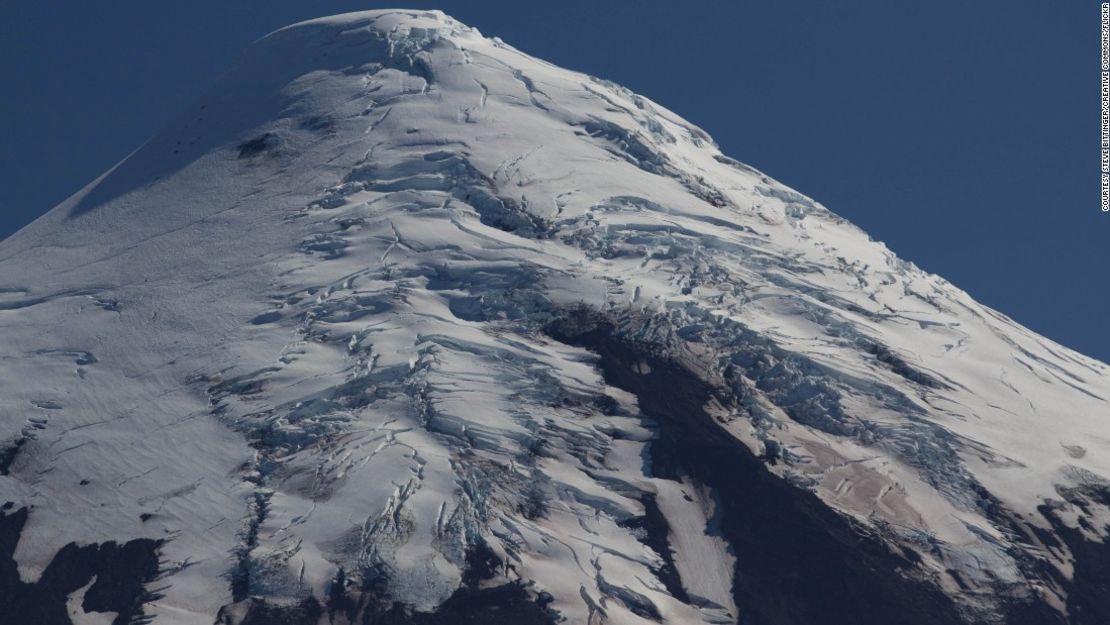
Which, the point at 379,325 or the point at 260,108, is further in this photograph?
the point at 260,108

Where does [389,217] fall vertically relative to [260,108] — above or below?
below

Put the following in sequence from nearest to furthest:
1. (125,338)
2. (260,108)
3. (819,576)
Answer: (819,576) → (125,338) → (260,108)

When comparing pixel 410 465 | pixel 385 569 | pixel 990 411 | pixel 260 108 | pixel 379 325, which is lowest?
pixel 385 569

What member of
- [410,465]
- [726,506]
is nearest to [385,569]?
[410,465]

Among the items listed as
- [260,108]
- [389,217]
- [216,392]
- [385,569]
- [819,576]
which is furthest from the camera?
[260,108]

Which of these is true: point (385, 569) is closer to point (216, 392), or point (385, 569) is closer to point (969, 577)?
point (216, 392)

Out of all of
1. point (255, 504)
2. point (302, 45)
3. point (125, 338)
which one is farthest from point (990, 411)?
point (302, 45)
